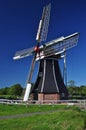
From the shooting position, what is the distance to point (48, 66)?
4625 centimetres

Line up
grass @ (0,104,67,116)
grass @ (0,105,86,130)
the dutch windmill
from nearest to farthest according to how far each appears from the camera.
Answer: grass @ (0,105,86,130)
grass @ (0,104,67,116)
the dutch windmill

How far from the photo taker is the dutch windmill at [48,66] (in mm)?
45375

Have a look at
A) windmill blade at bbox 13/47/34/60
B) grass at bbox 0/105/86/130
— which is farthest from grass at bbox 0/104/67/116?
windmill blade at bbox 13/47/34/60

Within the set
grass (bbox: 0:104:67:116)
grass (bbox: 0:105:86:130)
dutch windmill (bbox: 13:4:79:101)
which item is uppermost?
dutch windmill (bbox: 13:4:79:101)

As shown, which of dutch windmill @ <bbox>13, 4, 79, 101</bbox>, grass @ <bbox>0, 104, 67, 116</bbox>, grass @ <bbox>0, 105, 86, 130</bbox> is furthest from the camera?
dutch windmill @ <bbox>13, 4, 79, 101</bbox>

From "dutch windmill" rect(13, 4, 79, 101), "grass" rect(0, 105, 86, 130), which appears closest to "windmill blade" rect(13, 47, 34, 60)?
"dutch windmill" rect(13, 4, 79, 101)

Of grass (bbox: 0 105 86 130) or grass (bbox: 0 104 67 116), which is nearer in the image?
grass (bbox: 0 105 86 130)

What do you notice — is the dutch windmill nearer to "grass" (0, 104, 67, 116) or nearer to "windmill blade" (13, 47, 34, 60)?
"windmill blade" (13, 47, 34, 60)

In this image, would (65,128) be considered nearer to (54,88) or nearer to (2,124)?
(2,124)

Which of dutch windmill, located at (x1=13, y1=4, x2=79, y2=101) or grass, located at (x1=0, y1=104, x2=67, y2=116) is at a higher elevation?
dutch windmill, located at (x1=13, y1=4, x2=79, y2=101)

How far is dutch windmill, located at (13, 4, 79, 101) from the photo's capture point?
149 feet

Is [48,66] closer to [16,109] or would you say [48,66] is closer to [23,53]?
[23,53]

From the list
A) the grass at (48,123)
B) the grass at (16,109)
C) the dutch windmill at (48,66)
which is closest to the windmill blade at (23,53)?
the dutch windmill at (48,66)

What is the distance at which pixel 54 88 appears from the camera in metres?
45.5
